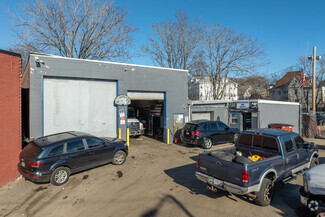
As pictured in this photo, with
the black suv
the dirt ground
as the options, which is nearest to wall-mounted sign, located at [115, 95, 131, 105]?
the black suv

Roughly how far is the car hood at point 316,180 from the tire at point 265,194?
0.84 meters

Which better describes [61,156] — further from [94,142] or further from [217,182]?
[217,182]

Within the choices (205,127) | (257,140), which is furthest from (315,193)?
(205,127)

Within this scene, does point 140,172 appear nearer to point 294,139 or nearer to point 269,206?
point 269,206

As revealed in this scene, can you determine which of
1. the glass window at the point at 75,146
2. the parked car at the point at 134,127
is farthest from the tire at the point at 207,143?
the glass window at the point at 75,146

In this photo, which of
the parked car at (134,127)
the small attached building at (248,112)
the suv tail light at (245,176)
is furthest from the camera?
the small attached building at (248,112)

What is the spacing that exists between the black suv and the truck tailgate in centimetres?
638

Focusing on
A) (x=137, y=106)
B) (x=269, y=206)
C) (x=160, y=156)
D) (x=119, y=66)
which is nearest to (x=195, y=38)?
(x=137, y=106)

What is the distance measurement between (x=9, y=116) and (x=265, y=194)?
8764 millimetres

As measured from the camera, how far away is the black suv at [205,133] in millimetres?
12219

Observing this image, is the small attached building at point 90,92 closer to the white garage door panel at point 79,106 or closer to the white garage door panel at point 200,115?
the white garage door panel at point 79,106

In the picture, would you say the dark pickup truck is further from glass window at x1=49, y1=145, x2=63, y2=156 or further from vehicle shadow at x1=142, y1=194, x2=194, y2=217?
glass window at x1=49, y1=145, x2=63, y2=156

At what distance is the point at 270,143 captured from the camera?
20.2ft

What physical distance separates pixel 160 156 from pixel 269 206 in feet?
20.0
